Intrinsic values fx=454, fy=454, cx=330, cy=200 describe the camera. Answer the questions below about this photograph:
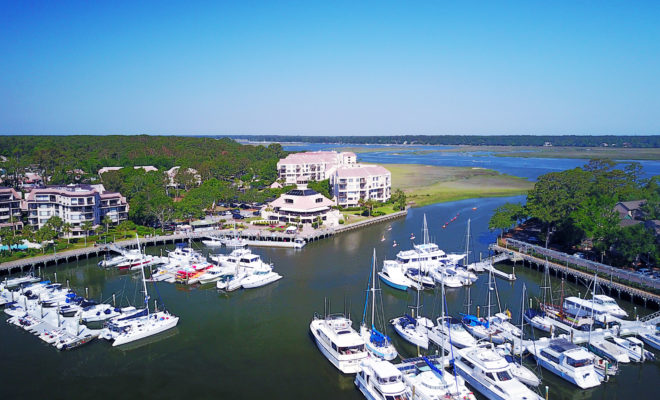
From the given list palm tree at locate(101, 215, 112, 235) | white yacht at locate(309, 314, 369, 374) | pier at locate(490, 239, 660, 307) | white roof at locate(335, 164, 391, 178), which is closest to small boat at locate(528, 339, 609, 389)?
white yacht at locate(309, 314, 369, 374)

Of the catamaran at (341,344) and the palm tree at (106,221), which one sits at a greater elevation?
the palm tree at (106,221)

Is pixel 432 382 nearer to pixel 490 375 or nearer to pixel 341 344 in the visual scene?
pixel 490 375

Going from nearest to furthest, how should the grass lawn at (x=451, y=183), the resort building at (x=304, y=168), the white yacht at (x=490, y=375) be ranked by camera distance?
the white yacht at (x=490, y=375), the grass lawn at (x=451, y=183), the resort building at (x=304, y=168)

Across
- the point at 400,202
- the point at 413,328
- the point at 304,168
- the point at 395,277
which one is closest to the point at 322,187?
the point at 400,202

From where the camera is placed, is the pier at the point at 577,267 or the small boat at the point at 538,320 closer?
the small boat at the point at 538,320

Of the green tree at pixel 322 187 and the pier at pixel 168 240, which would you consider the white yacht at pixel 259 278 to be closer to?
the pier at pixel 168 240

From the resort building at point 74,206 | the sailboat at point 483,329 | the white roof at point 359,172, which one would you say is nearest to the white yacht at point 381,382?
the sailboat at point 483,329

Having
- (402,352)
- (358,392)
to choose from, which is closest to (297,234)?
(402,352)
